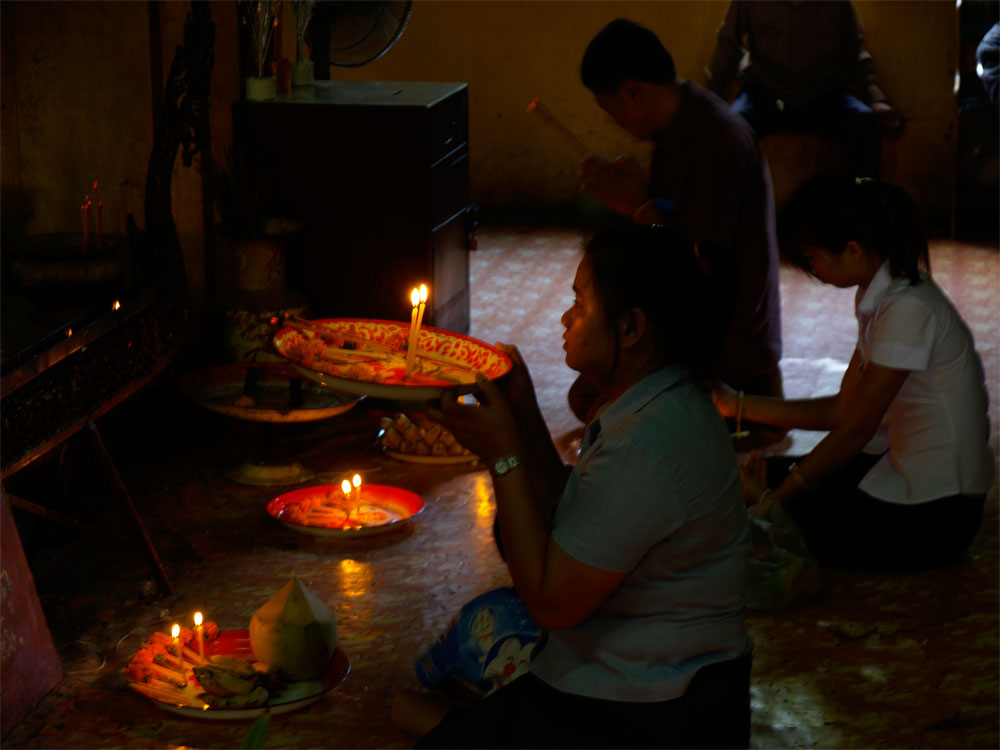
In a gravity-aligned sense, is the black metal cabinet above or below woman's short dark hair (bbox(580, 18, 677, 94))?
below

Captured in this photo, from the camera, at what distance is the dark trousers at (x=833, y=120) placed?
7461 millimetres

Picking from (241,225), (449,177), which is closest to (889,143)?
(449,177)

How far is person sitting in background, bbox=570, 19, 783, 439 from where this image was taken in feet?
13.1

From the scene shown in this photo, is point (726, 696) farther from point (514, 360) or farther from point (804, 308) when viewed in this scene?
point (804, 308)

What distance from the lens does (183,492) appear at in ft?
13.6

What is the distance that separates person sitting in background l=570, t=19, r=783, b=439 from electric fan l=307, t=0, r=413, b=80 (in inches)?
44.0

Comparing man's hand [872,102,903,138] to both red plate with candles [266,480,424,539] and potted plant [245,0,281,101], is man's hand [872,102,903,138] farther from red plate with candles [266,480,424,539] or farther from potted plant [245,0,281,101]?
red plate with candles [266,480,424,539]

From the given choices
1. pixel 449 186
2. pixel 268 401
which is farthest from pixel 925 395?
pixel 449 186

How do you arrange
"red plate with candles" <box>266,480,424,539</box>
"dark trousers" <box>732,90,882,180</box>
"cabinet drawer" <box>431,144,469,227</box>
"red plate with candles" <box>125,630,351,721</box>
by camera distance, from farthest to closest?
1. "dark trousers" <box>732,90,882,180</box>
2. "cabinet drawer" <box>431,144,469,227</box>
3. "red plate with candles" <box>266,480,424,539</box>
4. "red plate with candles" <box>125,630,351,721</box>

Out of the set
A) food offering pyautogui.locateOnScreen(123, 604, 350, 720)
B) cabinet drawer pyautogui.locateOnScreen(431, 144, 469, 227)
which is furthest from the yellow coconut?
cabinet drawer pyautogui.locateOnScreen(431, 144, 469, 227)

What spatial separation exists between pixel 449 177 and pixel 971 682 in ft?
9.18

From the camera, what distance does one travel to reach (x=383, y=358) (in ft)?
9.26

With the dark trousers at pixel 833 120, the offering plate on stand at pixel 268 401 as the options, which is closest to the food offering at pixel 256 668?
the offering plate on stand at pixel 268 401

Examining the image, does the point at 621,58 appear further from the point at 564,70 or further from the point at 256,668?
the point at 564,70
